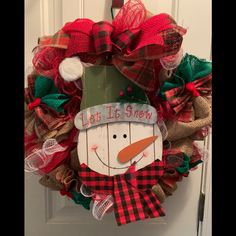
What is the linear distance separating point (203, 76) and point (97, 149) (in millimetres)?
263

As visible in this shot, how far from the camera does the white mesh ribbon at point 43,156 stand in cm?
57

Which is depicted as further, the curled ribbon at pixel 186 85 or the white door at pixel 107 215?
the white door at pixel 107 215

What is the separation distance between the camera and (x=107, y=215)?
778 mm

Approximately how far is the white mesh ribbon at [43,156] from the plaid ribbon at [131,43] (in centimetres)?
18

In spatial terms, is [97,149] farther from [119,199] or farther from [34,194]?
[34,194]

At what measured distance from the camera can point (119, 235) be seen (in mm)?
795

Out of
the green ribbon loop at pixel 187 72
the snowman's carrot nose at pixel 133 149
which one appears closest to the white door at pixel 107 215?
the green ribbon loop at pixel 187 72

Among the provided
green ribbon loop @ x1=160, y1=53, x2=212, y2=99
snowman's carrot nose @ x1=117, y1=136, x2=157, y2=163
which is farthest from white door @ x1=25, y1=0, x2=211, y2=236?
snowman's carrot nose @ x1=117, y1=136, x2=157, y2=163

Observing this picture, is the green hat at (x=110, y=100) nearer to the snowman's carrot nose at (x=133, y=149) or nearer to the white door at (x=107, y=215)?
the snowman's carrot nose at (x=133, y=149)

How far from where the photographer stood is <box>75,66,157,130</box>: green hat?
1.85 feet

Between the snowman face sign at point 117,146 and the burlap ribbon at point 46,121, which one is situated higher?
the burlap ribbon at point 46,121

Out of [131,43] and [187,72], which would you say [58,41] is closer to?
[131,43]

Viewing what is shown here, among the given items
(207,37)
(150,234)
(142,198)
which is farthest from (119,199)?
(207,37)

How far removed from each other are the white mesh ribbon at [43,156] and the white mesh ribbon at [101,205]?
0.13 metres
